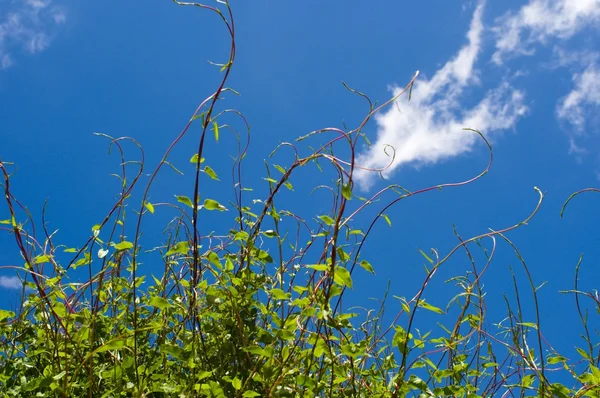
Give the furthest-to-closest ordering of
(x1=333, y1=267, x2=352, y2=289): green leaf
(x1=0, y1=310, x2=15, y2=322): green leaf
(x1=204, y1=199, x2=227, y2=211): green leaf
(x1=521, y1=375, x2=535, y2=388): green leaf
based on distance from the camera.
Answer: (x1=0, y1=310, x2=15, y2=322): green leaf < (x1=521, y1=375, x2=535, y2=388): green leaf < (x1=204, y1=199, x2=227, y2=211): green leaf < (x1=333, y1=267, x2=352, y2=289): green leaf

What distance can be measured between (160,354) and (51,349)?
1.33 ft

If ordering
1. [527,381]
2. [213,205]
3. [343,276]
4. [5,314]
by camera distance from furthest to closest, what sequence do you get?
[5,314], [527,381], [213,205], [343,276]

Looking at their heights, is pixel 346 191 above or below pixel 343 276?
above

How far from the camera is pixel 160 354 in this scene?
2303mm

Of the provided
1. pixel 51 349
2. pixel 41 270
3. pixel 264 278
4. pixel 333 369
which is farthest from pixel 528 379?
pixel 41 270

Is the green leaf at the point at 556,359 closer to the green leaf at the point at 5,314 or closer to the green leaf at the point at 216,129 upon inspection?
the green leaf at the point at 216,129

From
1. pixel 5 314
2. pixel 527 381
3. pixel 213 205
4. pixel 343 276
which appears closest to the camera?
pixel 343 276

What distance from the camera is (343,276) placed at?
1767 mm

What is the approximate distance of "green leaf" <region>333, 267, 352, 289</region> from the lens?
1.76m

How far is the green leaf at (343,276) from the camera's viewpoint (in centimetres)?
176

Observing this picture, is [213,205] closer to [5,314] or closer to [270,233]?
[270,233]

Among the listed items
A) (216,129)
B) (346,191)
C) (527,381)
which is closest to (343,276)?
(346,191)

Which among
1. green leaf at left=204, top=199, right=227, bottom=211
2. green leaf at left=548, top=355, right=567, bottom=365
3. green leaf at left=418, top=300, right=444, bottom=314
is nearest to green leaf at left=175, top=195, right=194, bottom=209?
green leaf at left=204, top=199, right=227, bottom=211

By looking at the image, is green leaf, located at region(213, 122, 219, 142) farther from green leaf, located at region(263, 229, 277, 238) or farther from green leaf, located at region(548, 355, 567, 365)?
green leaf, located at region(548, 355, 567, 365)
